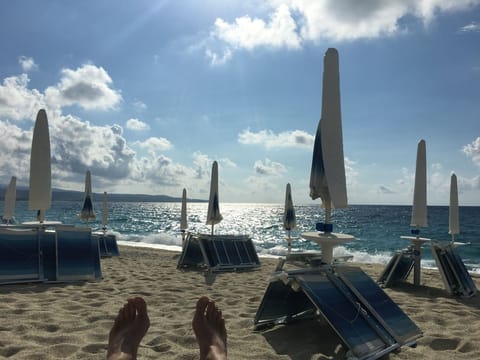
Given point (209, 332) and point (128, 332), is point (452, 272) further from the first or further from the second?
point (128, 332)

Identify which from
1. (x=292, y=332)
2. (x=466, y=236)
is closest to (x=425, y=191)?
(x=292, y=332)

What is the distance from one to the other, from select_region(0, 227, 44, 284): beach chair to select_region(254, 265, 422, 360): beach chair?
4.25m

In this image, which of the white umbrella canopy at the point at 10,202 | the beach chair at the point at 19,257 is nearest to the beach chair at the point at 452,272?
the beach chair at the point at 19,257

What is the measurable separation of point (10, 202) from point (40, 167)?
6.09 m

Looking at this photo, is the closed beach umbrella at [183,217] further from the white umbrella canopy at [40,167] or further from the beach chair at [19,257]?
the beach chair at [19,257]

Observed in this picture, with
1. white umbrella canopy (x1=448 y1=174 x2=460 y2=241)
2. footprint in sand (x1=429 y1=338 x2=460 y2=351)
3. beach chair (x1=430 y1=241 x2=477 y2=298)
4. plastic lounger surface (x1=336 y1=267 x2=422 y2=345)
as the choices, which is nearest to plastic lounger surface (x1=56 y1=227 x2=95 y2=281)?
plastic lounger surface (x1=336 y1=267 x2=422 y2=345)

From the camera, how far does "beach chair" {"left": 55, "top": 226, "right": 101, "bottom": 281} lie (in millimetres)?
6359

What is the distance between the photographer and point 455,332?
13.2 feet

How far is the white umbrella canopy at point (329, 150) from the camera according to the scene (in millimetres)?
3684

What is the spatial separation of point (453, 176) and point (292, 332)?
542 cm

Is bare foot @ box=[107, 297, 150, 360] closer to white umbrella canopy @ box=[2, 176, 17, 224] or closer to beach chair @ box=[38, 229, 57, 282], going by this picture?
beach chair @ box=[38, 229, 57, 282]

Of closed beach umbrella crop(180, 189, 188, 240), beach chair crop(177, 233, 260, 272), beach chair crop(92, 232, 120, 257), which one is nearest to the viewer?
beach chair crop(177, 233, 260, 272)

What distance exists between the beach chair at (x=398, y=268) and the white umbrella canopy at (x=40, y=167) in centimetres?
641

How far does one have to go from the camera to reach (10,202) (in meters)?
11.2
